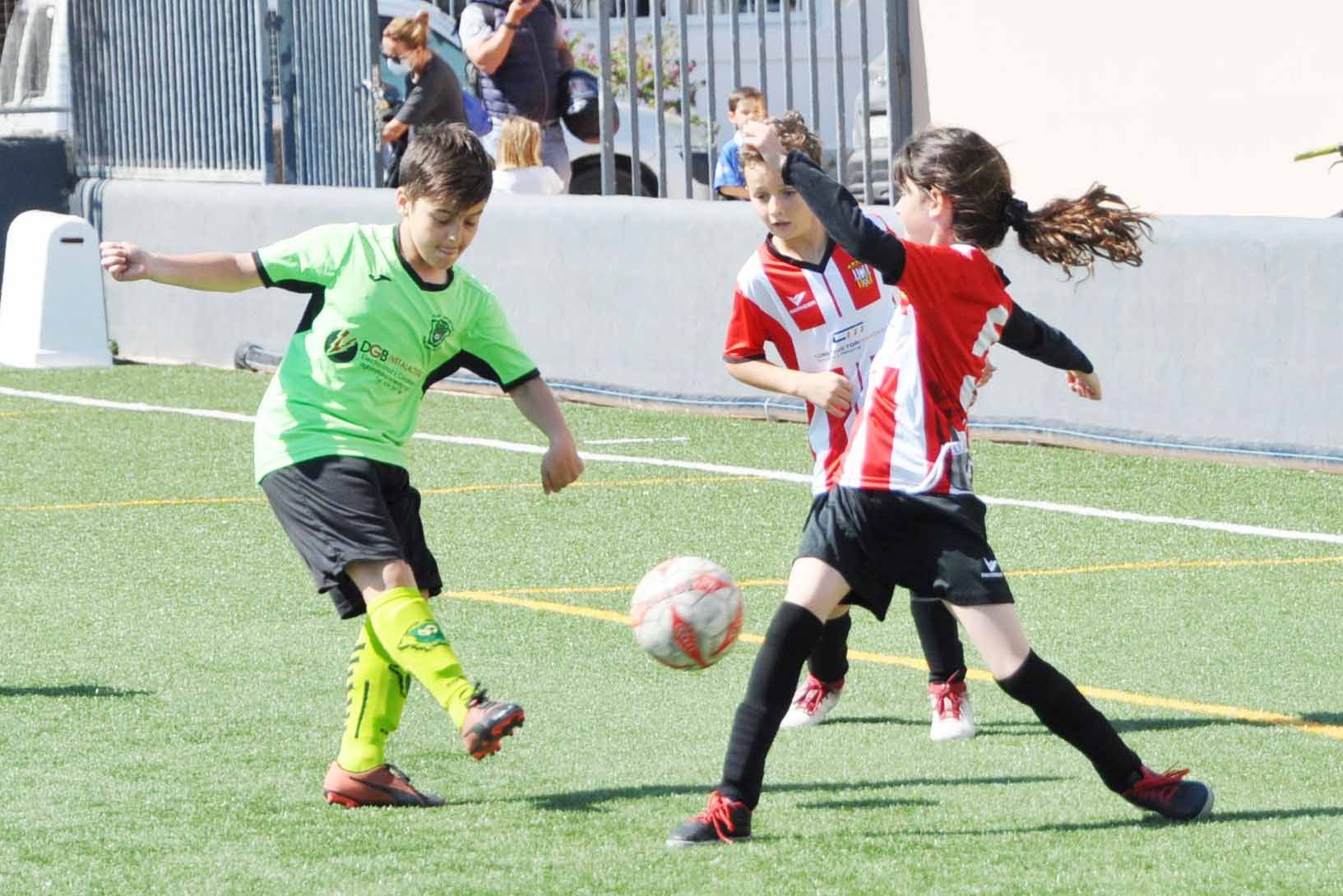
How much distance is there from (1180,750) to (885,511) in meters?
1.25

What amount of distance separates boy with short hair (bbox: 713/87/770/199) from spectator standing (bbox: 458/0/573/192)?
2.08 metres

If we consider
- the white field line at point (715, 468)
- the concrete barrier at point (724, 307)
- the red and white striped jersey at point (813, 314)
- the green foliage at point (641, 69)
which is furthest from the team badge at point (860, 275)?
the green foliage at point (641, 69)

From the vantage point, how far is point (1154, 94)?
16.2 metres

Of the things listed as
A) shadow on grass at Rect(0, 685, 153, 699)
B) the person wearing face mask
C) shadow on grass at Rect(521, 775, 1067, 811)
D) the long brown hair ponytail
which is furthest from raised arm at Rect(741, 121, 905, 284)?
the person wearing face mask

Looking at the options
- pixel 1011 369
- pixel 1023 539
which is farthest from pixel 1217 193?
pixel 1023 539

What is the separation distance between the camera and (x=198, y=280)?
18.2 ft

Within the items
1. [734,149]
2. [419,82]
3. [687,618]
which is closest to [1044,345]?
[687,618]

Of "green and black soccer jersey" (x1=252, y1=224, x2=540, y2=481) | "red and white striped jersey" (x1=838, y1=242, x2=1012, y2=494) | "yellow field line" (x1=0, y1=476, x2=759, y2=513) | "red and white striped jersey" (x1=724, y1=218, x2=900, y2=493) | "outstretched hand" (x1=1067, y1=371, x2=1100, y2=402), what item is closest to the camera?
"red and white striped jersey" (x1=838, y1=242, x2=1012, y2=494)

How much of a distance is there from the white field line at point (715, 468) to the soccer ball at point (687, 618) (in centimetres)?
433

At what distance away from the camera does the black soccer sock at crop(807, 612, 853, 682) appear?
21.1 ft

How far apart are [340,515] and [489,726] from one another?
0.69 meters

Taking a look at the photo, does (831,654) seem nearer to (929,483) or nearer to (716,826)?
(929,483)

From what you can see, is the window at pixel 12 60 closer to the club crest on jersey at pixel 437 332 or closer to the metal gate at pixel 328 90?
the metal gate at pixel 328 90

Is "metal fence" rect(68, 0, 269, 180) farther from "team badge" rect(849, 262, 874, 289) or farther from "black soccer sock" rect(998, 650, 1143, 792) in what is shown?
"black soccer sock" rect(998, 650, 1143, 792)
